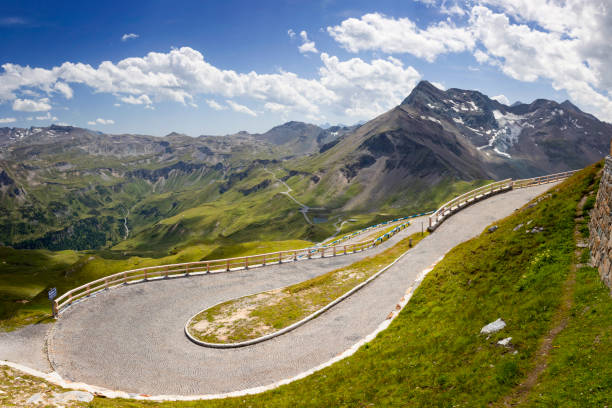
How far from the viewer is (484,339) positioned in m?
14.8

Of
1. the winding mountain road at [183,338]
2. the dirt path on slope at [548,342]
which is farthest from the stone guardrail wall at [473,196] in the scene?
the dirt path on slope at [548,342]

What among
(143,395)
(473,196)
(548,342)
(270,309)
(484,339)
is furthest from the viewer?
(473,196)

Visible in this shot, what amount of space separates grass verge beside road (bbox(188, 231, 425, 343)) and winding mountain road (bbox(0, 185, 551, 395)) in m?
1.34

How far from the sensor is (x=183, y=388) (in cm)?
2000

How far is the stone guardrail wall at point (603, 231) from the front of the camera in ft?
45.0

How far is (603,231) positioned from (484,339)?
7.20 m

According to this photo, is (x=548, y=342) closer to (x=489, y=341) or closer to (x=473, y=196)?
(x=489, y=341)

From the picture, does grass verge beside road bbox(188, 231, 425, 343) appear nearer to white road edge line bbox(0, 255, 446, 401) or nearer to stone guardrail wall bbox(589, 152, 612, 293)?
white road edge line bbox(0, 255, 446, 401)

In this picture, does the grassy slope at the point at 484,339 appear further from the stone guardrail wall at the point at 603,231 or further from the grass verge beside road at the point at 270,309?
the grass verge beside road at the point at 270,309

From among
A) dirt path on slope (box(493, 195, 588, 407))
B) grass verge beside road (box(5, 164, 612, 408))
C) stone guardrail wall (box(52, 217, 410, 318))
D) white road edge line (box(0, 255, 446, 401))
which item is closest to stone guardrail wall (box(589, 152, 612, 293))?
grass verge beside road (box(5, 164, 612, 408))

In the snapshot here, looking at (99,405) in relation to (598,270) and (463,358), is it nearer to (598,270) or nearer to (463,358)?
(463,358)

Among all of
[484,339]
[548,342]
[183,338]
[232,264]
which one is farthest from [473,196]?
[183,338]

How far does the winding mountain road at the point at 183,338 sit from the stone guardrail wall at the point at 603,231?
13.9 meters

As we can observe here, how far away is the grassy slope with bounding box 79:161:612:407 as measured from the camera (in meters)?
11.6
